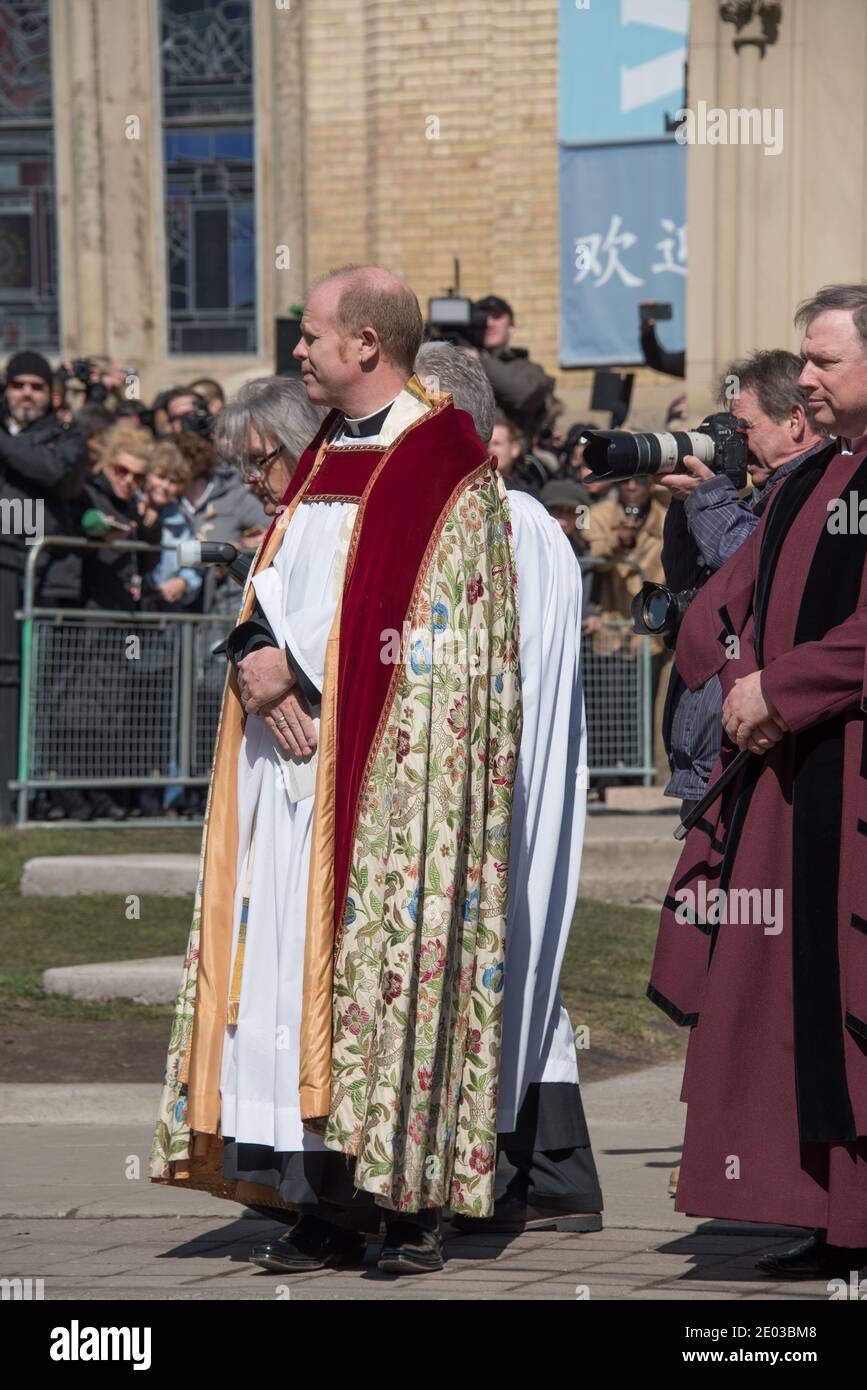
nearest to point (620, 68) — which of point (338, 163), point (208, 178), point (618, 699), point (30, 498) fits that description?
point (338, 163)

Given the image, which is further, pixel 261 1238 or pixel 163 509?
pixel 163 509

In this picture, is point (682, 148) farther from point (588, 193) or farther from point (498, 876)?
point (498, 876)

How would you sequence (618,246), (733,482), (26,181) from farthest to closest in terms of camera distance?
(26,181) → (618,246) → (733,482)

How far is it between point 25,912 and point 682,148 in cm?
934

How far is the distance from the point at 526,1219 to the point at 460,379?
200cm

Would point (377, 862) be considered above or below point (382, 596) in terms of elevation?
below

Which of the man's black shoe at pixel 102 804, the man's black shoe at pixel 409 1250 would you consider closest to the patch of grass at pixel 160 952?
the man's black shoe at pixel 102 804

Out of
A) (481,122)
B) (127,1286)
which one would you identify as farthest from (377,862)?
(481,122)

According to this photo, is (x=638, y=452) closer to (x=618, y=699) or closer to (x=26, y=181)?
(x=618, y=699)

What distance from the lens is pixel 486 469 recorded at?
5406mm

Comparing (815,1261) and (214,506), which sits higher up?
(214,506)

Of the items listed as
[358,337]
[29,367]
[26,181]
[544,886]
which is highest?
[26,181]

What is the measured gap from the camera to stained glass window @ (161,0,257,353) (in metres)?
20.6

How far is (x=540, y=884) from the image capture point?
18.6ft
